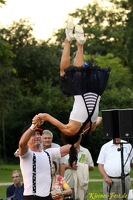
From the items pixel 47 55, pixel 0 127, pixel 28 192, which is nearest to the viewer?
pixel 28 192

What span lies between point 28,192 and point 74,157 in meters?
0.64

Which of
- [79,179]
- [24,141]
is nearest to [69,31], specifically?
[24,141]

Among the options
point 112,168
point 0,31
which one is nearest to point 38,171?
point 112,168

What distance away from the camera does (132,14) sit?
3425 cm

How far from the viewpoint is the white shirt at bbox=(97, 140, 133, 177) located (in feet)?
35.1

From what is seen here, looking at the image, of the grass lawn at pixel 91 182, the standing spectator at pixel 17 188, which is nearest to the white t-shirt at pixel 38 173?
the standing spectator at pixel 17 188

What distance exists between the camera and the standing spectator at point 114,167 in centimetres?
1069

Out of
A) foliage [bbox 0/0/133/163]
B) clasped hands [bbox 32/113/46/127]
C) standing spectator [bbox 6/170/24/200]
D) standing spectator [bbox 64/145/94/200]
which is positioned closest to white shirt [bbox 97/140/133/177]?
standing spectator [bbox 64/145/94/200]

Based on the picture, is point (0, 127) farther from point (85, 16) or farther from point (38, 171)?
point (85, 16)

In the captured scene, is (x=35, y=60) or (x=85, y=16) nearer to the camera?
(x=35, y=60)

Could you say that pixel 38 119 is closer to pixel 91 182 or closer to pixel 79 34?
pixel 79 34

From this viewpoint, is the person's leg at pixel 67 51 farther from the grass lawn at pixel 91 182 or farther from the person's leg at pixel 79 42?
the grass lawn at pixel 91 182

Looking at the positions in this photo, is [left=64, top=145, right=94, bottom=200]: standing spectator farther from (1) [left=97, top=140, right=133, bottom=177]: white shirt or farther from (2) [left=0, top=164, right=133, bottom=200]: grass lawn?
(2) [left=0, top=164, right=133, bottom=200]: grass lawn

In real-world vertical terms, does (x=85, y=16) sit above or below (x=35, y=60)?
above
